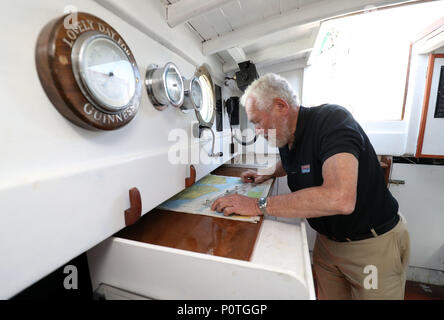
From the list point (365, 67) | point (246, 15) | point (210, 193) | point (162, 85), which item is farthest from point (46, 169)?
point (365, 67)

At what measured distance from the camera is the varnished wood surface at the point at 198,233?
632mm

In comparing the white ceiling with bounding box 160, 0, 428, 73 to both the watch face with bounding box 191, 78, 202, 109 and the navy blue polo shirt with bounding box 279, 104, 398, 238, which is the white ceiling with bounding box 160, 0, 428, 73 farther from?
the navy blue polo shirt with bounding box 279, 104, 398, 238

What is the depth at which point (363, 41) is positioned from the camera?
1.88 m

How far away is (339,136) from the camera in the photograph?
706mm

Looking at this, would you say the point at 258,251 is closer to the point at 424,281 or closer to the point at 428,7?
the point at 428,7

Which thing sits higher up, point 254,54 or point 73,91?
point 254,54

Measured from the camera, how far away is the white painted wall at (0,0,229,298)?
367 millimetres

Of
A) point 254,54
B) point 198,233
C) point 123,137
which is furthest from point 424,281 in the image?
point 123,137

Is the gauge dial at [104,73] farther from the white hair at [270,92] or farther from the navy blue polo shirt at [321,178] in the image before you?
the navy blue polo shirt at [321,178]

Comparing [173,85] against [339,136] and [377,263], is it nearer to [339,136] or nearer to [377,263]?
[339,136]

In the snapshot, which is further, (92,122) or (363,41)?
(363,41)

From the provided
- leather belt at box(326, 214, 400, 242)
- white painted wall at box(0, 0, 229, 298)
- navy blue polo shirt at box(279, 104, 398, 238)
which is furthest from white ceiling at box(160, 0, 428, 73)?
leather belt at box(326, 214, 400, 242)

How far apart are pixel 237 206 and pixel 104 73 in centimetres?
70

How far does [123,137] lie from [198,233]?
A: 0.47m
